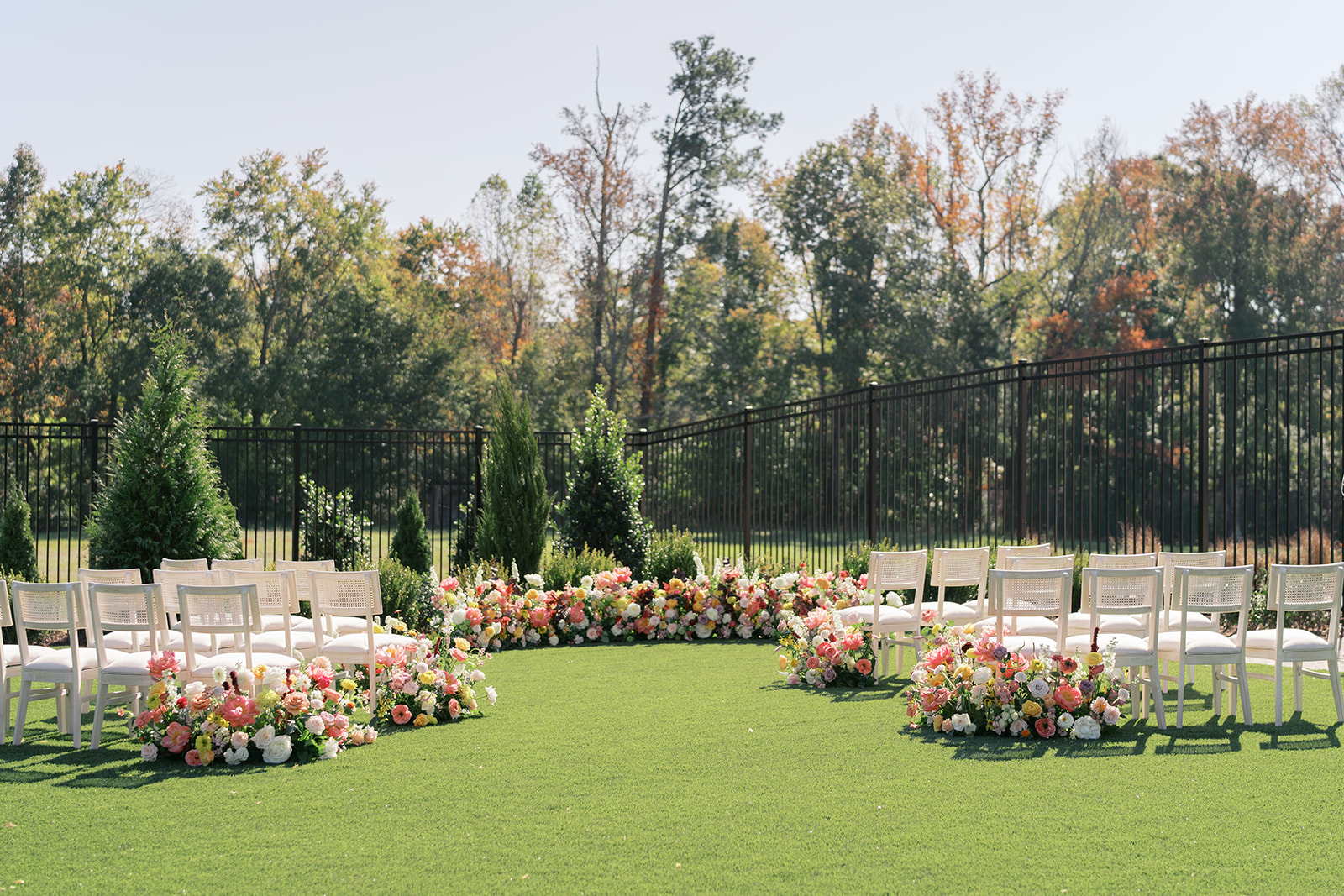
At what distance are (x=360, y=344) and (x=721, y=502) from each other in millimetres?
18511

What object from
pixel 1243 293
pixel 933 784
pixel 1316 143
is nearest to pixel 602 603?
pixel 933 784

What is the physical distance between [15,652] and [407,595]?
3.76 metres

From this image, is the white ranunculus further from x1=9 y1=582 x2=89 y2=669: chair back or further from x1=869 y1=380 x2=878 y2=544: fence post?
x1=869 y1=380 x2=878 y2=544: fence post

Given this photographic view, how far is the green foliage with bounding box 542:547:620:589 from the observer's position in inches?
452

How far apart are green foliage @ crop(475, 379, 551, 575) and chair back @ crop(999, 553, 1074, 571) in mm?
5790

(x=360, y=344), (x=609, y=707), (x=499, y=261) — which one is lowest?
(x=609, y=707)

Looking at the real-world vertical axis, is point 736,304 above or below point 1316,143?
below

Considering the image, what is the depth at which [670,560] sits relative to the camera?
39.4ft

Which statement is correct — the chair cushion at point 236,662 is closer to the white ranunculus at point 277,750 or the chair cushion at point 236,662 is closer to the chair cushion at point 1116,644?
the white ranunculus at point 277,750

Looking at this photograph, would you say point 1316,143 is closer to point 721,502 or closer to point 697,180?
point 697,180

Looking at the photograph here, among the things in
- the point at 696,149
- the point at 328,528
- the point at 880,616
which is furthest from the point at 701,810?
the point at 696,149

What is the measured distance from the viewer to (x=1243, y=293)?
91.3 ft

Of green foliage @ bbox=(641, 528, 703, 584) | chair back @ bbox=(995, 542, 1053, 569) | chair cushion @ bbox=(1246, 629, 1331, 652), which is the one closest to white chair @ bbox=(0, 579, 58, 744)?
green foliage @ bbox=(641, 528, 703, 584)

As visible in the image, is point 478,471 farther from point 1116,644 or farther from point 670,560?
point 1116,644
